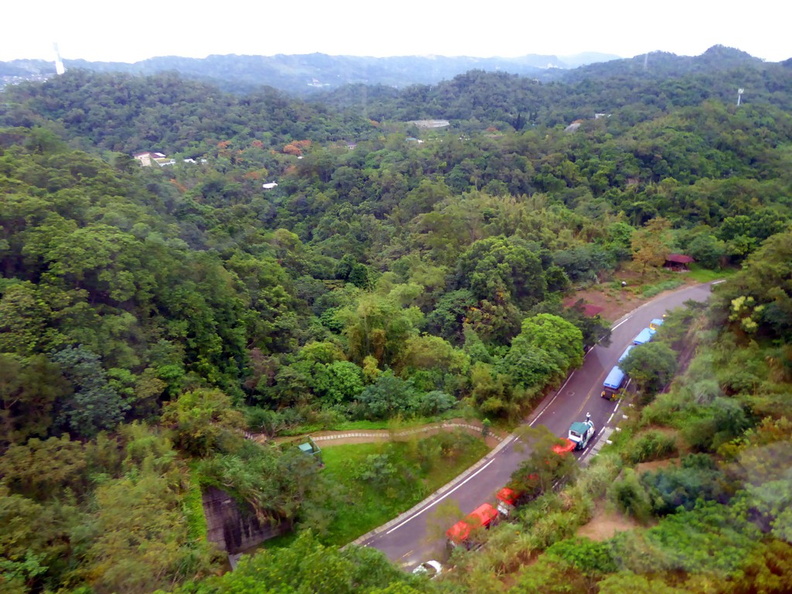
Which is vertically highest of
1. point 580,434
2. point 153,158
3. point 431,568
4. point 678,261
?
point 153,158

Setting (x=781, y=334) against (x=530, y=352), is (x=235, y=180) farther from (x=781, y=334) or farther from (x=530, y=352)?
(x=781, y=334)

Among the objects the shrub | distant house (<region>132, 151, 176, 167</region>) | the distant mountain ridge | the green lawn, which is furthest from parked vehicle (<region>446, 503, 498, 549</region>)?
the distant mountain ridge

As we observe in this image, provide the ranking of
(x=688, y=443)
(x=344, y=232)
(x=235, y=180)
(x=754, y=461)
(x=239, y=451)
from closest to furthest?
(x=754, y=461) < (x=688, y=443) < (x=239, y=451) < (x=344, y=232) < (x=235, y=180)

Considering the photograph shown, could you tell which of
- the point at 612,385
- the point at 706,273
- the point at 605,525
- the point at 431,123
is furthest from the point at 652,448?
the point at 431,123

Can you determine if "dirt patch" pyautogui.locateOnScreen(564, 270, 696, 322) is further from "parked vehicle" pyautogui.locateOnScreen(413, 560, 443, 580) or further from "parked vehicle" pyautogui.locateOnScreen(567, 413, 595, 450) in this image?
"parked vehicle" pyautogui.locateOnScreen(413, 560, 443, 580)

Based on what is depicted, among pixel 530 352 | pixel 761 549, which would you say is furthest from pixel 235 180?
pixel 761 549

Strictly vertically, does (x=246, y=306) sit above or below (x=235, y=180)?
below

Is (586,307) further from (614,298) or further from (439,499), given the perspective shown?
(439,499)
